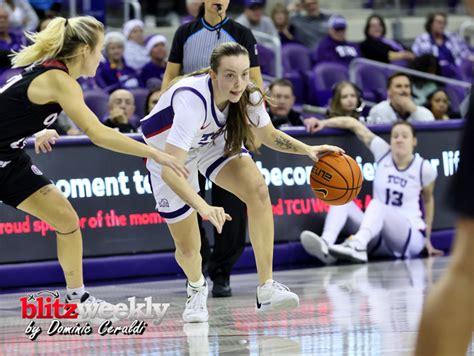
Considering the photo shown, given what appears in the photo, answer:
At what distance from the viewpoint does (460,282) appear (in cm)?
330

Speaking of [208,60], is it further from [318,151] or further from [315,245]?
[315,245]

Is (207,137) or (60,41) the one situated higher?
(60,41)

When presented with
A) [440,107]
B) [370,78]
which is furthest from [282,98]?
[370,78]

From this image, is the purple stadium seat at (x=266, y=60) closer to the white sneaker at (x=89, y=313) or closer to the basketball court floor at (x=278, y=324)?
the basketball court floor at (x=278, y=324)

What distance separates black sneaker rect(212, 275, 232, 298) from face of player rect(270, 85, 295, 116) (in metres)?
3.11

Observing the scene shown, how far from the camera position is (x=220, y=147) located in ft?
23.3

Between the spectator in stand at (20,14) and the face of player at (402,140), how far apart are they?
228 inches

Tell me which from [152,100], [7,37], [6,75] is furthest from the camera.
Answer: [7,37]

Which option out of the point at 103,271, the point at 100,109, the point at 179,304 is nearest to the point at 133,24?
the point at 100,109

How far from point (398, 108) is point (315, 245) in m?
2.34

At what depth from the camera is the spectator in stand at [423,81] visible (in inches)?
544

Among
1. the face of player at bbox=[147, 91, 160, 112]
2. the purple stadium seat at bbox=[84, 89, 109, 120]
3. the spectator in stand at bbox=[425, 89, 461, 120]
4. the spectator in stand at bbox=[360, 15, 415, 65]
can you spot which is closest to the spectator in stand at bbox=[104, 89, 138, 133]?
the face of player at bbox=[147, 91, 160, 112]

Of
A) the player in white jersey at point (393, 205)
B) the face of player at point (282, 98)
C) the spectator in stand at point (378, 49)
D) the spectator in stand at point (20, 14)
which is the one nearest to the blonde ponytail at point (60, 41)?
the player in white jersey at point (393, 205)

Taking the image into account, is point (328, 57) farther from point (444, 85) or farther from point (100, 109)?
point (100, 109)
